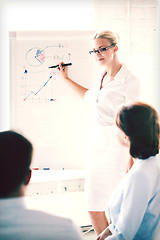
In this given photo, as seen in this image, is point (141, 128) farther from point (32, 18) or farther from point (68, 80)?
point (32, 18)

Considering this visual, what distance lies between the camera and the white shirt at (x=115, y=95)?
6.12ft

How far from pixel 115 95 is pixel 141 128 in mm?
784

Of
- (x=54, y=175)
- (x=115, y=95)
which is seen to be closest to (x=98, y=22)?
(x=115, y=95)

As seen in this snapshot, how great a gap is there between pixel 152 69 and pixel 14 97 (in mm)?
1186

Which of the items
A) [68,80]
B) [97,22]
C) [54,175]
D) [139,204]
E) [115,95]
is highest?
[97,22]

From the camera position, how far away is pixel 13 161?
0.77 m

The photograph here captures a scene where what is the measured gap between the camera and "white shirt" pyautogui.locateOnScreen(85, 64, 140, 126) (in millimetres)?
1864

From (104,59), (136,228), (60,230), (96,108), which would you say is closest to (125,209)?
(136,228)

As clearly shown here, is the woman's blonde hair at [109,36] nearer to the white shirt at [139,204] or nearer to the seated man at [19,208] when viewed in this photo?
the white shirt at [139,204]

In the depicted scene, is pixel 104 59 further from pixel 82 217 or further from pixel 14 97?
pixel 82 217

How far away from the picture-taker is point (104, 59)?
1.96 m

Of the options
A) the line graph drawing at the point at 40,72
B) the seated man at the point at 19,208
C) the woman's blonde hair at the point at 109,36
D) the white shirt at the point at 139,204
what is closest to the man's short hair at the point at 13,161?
the seated man at the point at 19,208

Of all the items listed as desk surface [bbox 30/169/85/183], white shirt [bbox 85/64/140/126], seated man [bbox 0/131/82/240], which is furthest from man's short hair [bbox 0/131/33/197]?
desk surface [bbox 30/169/85/183]

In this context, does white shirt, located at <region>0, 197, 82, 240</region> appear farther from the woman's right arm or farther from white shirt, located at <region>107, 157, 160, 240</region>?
the woman's right arm
